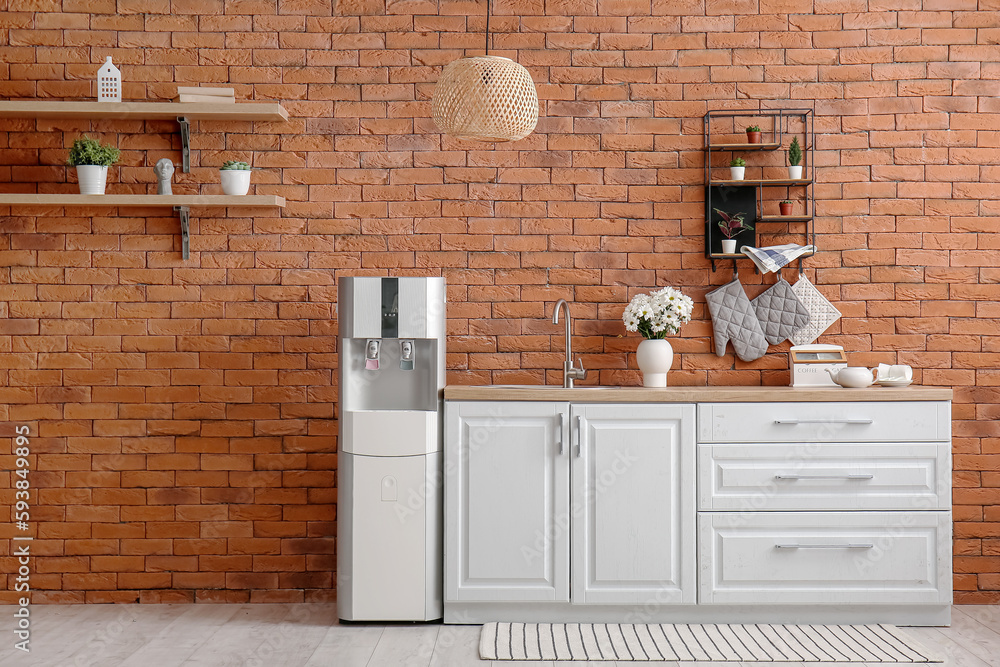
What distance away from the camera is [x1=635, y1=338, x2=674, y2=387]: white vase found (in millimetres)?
3191

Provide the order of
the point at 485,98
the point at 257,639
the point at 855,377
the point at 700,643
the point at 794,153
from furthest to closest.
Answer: the point at 794,153 < the point at 855,377 < the point at 257,639 < the point at 700,643 < the point at 485,98

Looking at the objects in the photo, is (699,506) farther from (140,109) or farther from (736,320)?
(140,109)

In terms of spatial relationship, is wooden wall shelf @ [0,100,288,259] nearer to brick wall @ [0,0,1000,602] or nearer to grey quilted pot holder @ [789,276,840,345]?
brick wall @ [0,0,1000,602]

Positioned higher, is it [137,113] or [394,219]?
[137,113]

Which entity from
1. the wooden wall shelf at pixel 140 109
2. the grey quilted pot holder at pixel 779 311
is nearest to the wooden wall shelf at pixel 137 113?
the wooden wall shelf at pixel 140 109

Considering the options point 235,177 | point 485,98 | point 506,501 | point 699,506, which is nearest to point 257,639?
point 506,501

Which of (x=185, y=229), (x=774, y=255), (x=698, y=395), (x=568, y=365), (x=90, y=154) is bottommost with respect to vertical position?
(x=698, y=395)

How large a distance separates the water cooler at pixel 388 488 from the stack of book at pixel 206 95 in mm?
1031

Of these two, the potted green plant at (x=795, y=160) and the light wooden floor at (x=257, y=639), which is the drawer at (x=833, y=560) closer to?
the light wooden floor at (x=257, y=639)

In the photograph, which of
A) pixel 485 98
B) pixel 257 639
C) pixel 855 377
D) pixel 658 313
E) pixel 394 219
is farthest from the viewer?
pixel 394 219

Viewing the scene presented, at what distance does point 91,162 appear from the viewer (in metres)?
3.22

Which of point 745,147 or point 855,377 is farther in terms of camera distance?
point 745,147

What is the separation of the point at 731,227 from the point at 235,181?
210 centimetres

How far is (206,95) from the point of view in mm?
3301
